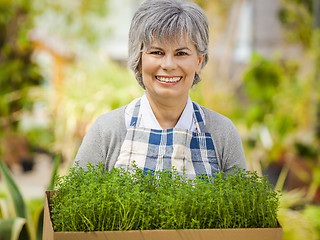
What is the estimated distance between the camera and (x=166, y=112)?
139 centimetres

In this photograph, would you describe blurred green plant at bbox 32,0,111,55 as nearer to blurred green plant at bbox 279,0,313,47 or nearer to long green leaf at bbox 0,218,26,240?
blurred green plant at bbox 279,0,313,47

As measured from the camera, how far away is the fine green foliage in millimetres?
1021

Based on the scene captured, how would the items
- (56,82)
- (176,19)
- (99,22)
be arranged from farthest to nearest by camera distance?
(99,22)
(56,82)
(176,19)

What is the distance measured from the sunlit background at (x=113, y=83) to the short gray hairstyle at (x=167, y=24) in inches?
107

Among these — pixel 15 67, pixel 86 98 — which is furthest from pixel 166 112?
pixel 15 67

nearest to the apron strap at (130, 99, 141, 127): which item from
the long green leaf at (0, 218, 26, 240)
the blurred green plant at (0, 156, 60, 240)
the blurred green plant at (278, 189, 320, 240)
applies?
the blurred green plant at (0, 156, 60, 240)

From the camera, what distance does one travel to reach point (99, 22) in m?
7.07

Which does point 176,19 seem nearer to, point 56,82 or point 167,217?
point 167,217

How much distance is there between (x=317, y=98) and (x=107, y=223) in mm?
4130

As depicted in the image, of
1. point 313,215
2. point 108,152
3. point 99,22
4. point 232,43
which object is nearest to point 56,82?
point 99,22

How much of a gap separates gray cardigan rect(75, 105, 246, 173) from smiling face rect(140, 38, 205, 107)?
0.15 meters

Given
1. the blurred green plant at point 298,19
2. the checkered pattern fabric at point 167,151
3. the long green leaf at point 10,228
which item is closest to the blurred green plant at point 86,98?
the long green leaf at point 10,228

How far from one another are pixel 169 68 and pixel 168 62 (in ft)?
0.06

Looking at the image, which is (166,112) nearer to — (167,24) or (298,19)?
(167,24)
